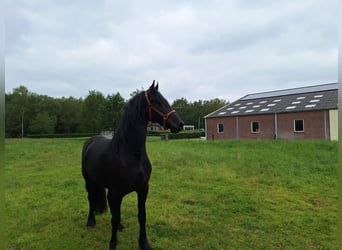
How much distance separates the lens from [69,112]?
157 feet

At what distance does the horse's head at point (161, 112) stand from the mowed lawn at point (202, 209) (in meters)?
1.66

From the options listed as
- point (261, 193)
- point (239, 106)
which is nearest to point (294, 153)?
point (261, 193)

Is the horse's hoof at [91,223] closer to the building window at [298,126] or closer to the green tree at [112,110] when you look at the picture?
the building window at [298,126]

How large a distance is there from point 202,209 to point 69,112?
48.1 m

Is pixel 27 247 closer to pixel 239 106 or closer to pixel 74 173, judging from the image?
pixel 74 173

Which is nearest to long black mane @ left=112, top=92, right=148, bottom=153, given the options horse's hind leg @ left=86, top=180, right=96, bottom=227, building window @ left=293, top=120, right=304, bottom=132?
horse's hind leg @ left=86, top=180, right=96, bottom=227

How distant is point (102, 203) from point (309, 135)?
18791 mm

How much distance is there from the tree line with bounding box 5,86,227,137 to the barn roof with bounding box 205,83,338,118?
11.1m

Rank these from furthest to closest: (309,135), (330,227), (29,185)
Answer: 1. (309,135)
2. (29,185)
3. (330,227)

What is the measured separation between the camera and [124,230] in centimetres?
375

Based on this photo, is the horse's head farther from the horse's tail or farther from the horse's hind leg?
the horse's hind leg

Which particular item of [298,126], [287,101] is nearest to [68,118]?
[287,101]

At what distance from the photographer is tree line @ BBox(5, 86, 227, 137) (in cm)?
2533

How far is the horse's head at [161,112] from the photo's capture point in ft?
9.57
